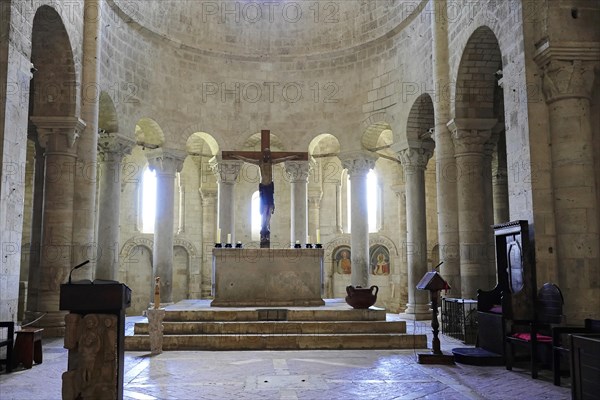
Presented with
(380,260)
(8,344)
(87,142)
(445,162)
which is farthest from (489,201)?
(8,344)

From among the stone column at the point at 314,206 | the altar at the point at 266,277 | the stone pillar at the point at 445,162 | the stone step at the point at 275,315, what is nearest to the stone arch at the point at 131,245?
the stone column at the point at 314,206

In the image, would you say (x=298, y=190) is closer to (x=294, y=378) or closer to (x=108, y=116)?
(x=108, y=116)

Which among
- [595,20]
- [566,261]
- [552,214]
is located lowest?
[566,261]

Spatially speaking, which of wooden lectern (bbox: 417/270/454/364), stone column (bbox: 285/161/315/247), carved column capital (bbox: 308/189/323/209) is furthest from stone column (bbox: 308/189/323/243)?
wooden lectern (bbox: 417/270/454/364)

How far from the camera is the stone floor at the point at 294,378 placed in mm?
→ 7242

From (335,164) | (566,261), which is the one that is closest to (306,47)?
(335,164)

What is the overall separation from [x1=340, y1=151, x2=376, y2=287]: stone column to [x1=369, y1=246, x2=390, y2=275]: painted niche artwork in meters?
4.84

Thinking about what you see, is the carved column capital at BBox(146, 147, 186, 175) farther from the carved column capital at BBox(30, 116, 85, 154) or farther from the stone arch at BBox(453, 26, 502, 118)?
the stone arch at BBox(453, 26, 502, 118)

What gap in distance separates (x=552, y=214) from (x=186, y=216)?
→ 17.8 metres

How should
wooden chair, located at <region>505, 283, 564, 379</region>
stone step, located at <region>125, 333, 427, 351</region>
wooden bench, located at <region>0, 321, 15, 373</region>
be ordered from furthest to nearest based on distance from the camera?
1. stone step, located at <region>125, 333, 427, 351</region>
2. wooden bench, located at <region>0, 321, 15, 373</region>
3. wooden chair, located at <region>505, 283, 564, 379</region>

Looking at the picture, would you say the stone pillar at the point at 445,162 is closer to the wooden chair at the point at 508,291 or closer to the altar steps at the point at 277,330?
the altar steps at the point at 277,330

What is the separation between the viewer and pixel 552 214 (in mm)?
9672

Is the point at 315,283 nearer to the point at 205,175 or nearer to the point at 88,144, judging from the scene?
the point at 88,144

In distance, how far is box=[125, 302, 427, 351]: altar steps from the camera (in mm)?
10961
